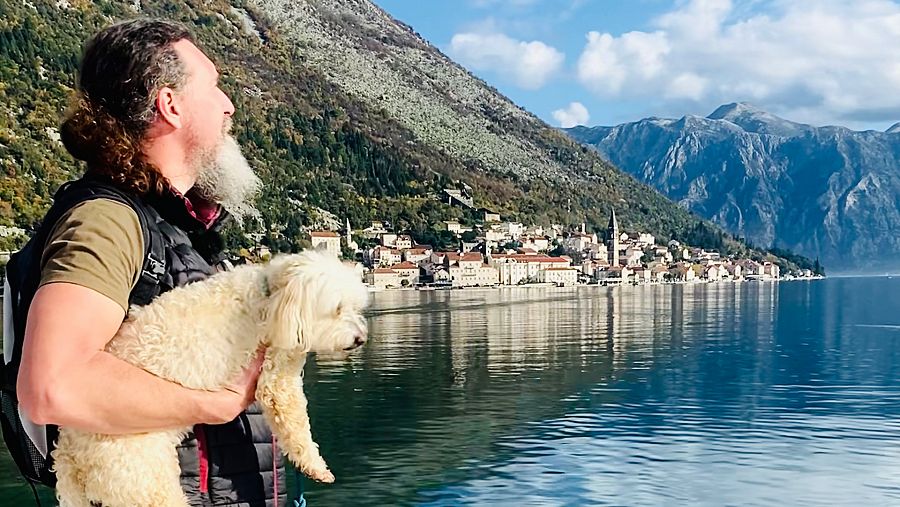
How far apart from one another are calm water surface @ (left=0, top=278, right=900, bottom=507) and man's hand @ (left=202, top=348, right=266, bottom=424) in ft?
53.7

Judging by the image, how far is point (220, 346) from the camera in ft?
6.45

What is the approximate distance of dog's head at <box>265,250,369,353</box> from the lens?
1934 millimetres

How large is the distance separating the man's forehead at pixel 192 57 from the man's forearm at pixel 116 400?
0.71 m

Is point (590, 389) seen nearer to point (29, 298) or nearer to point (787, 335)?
point (787, 335)

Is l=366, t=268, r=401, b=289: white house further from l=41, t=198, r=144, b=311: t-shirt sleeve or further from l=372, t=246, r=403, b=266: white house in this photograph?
l=41, t=198, r=144, b=311: t-shirt sleeve

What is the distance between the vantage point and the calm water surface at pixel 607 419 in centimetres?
1864

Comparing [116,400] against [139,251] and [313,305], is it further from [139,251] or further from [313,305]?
[313,305]

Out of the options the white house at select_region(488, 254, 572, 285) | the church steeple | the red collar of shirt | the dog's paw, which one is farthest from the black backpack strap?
the white house at select_region(488, 254, 572, 285)

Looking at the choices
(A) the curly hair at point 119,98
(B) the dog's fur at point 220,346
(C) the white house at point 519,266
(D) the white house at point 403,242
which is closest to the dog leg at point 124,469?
(B) the dog's fur at point 220,346

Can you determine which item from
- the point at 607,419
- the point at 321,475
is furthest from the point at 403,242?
the point at 321,475

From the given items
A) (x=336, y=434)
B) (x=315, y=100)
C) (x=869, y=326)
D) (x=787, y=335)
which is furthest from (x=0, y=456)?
(x=315, y=100)

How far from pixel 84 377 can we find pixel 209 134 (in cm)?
71

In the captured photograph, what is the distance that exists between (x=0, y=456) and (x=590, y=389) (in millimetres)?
18786

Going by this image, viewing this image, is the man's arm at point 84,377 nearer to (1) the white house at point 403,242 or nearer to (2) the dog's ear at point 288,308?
(2) the dog's ear at point 288,308
